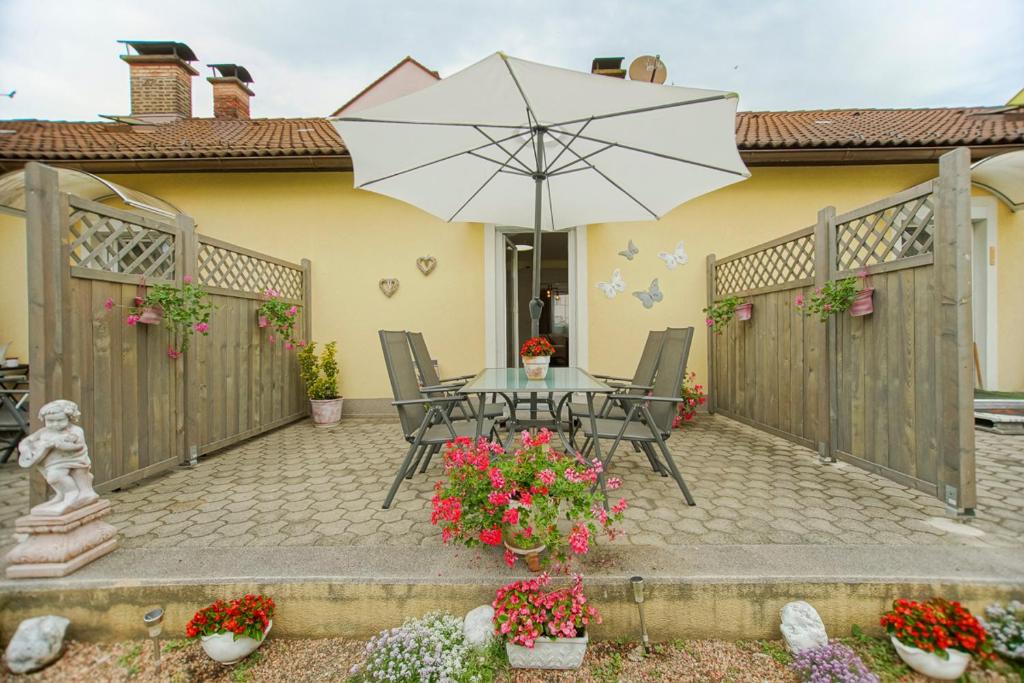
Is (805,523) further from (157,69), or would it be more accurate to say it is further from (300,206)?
(157,69)

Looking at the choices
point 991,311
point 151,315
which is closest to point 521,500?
point 151,315

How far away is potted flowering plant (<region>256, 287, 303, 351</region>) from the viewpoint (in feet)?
A: 13.6

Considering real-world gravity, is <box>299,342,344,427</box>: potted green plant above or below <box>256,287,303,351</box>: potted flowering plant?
below

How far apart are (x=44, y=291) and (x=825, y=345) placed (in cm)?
485

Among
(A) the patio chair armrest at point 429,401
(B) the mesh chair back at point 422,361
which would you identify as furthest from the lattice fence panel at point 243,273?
(A) the patio chair armrest at point 429,401

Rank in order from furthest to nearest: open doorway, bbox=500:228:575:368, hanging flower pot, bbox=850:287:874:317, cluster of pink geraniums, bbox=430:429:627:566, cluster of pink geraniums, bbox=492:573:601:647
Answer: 1. open doorway, bbox=500:228:575:368
2. hanging flower pot, bbox=850:287:874:317
3. cluster of pink geraniums, bbox=430:429:627:566
4. cluster of pink geraniums, bbox=492:573:601:647

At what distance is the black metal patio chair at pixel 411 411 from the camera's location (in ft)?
8.02

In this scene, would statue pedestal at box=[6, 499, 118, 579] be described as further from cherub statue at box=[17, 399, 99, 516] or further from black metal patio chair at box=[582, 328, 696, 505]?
black metal patio chair at box=[582, 328, 696, 505]

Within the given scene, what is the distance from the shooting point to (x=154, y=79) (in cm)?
682

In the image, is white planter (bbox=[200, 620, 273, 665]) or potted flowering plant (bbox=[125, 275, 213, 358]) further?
potted flowering plant (bbox=[125, 275, 213, 358])

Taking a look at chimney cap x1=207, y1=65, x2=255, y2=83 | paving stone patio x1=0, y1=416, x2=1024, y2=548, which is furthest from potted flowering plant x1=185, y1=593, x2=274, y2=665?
chimney cap x1=207, y1=65, x2=255, y2=83

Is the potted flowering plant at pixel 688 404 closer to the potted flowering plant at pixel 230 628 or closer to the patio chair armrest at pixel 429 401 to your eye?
the patio chair armrest at pixel 429 401

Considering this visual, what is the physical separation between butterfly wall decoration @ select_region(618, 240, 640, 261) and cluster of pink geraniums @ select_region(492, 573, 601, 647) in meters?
4.28

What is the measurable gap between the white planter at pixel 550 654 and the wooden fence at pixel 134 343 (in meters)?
2.49
